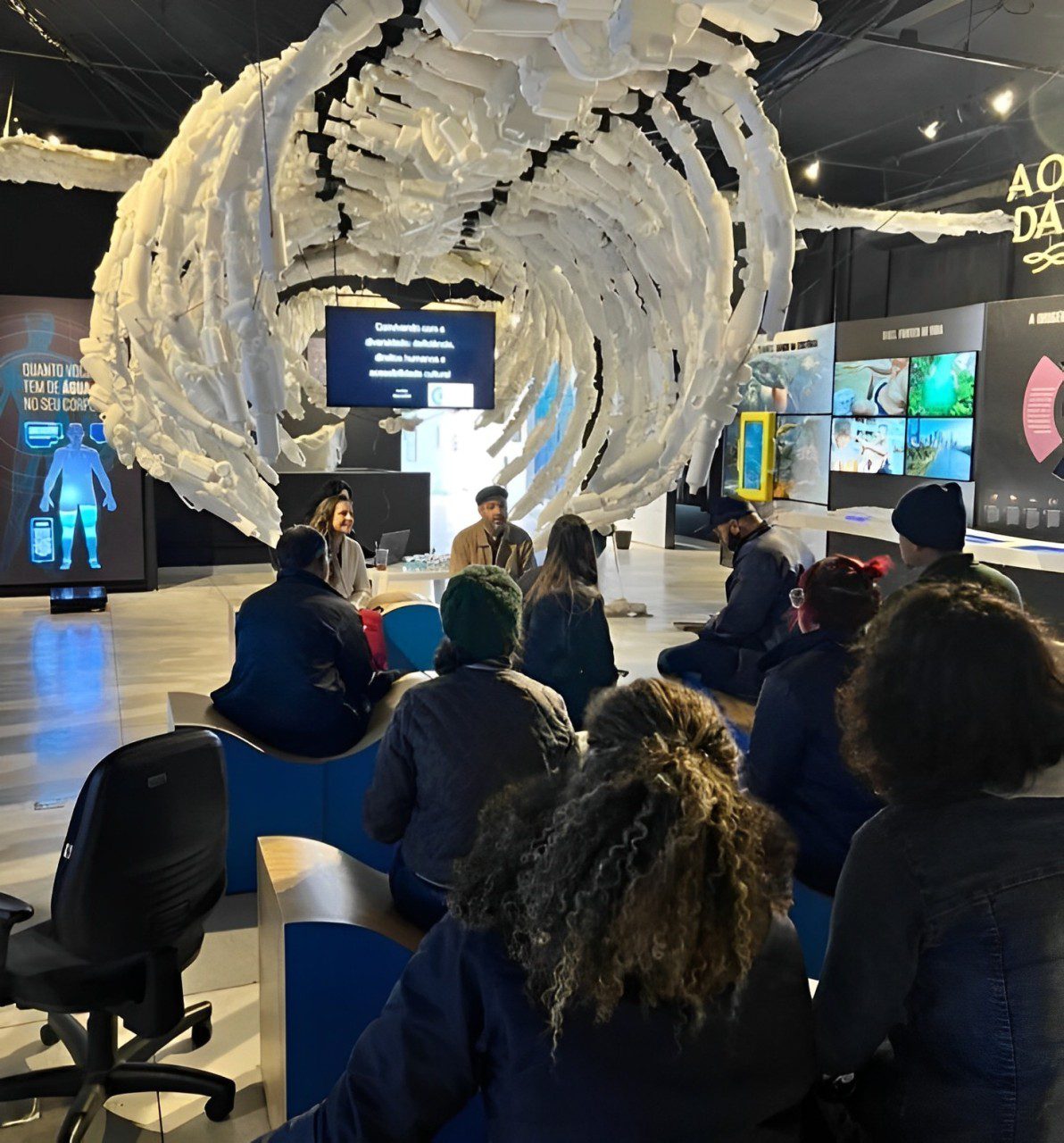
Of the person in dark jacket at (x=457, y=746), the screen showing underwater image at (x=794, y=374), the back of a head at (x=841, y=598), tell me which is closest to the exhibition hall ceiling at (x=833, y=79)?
the screen showing underwater image at (x=794, y=374)

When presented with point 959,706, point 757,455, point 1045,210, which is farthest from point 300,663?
point 757,455

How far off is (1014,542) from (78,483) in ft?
27.0

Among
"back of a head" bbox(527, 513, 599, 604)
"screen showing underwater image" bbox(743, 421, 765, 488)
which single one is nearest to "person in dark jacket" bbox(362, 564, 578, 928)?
"back of a head" bbox(527, 513, 599, 604)

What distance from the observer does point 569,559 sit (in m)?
4.30

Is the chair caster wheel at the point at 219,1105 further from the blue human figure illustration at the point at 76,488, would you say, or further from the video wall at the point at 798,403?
the video wall at the point at 798,403

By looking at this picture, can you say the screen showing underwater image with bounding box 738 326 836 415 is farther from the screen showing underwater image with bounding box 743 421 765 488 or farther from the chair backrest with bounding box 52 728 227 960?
the chair backrest with bounding box 52 728 227 960

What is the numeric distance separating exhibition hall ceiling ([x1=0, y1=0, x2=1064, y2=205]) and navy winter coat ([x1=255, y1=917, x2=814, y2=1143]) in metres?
3.67

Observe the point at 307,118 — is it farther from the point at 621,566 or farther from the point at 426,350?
the point at 621,566

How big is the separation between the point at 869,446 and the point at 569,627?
24.4 feet

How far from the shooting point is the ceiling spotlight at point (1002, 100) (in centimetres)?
806

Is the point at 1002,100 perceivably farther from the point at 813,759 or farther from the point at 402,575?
the point at 813,759

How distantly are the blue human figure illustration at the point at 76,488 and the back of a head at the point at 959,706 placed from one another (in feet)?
32.0

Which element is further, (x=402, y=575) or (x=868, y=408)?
(x=868, y=408)

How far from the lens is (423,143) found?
4.23m
